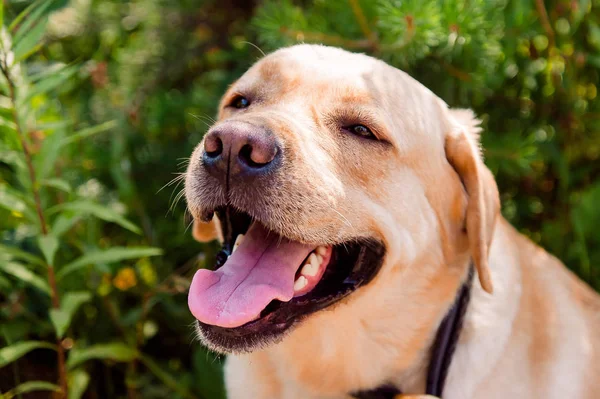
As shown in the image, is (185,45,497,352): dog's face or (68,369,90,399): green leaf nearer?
(185,45,497,352): dog's face

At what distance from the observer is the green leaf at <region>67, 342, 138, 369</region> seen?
2.92 m

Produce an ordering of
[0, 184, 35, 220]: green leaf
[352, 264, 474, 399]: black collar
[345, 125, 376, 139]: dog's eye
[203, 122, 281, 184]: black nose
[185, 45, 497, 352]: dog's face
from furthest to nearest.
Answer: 1. [0, 184, 35, 220]: green leaf
2. [352, 264, 474, 399]: black collar
3. [345, 125, 376, 139]: dog's eye
4. [185, 45, 497, 352]: dog's face
5. [203, 122, 281, 184]: black nose

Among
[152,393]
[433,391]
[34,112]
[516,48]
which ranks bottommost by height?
[152,393]

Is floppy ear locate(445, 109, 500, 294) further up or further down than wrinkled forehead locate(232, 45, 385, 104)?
further down

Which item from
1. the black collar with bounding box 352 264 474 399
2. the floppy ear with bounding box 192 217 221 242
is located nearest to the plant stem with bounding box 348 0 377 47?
the floppy ear with bounding box 192 217 221 242

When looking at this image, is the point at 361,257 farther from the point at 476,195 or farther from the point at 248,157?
the point at 248,157

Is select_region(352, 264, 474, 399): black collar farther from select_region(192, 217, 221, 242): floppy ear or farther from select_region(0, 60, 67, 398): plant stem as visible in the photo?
select_region(0, 60, 67, 398): plant stem

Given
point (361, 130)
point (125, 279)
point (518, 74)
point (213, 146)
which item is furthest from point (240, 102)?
point (518, 74)

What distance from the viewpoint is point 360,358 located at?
258 cm

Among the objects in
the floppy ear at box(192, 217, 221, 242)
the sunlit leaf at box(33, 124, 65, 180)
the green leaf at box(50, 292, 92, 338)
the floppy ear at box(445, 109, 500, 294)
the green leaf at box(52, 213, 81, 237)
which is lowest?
the green leaf at box(50, 292, 92, 338)

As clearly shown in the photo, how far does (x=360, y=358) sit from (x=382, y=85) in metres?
1.03

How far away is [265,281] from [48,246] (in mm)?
1011

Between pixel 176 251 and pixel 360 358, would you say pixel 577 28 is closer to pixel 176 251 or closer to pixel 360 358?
pixel 360 358

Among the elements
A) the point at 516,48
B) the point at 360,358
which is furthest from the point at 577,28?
the point at 360,358
